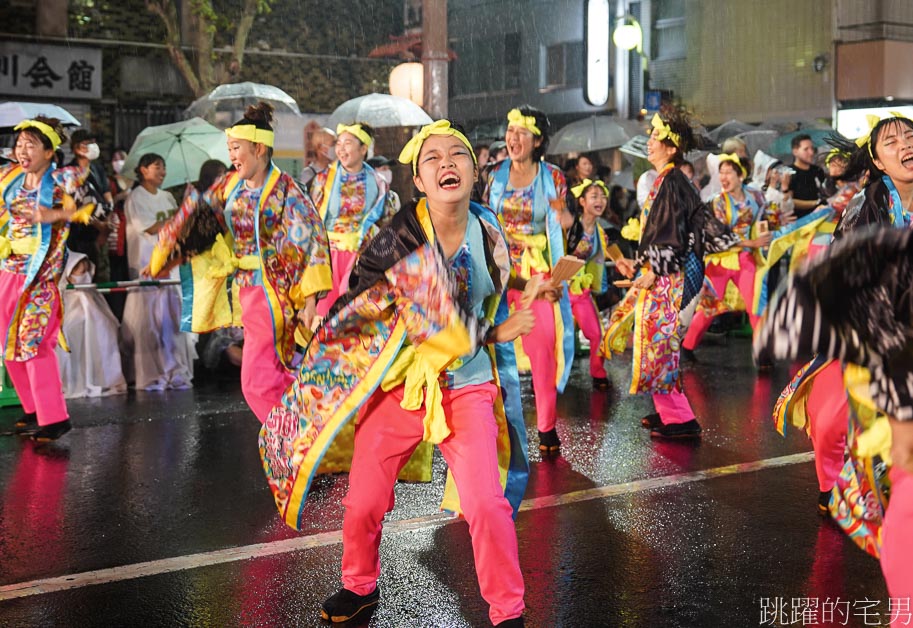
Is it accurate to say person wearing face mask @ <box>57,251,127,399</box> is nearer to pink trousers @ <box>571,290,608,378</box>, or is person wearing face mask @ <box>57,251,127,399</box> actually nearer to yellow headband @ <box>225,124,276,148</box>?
yellow headband @ <box>225,124,276,148</box>

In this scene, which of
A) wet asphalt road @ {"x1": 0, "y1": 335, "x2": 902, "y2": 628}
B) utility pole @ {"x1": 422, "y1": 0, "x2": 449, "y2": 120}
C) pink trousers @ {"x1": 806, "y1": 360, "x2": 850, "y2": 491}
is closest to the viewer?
wet asphalt road @ {"x1": 0, "y1": 335, "x2": 902, "y2": 628}

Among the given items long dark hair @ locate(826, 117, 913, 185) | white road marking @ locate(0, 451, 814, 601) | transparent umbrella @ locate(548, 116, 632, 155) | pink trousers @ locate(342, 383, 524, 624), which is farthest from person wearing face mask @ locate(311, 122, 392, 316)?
transparent umbrella @ locate(548, 116, 632, 155)

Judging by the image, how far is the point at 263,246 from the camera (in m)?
6.34

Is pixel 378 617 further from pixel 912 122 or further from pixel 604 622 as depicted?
pixel 912 122

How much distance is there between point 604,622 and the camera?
4.24 meters

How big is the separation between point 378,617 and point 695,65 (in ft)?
72.3

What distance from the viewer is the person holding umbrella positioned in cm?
632

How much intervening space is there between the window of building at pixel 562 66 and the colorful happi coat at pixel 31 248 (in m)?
22.2

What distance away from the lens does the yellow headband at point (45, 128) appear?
24.0 ft

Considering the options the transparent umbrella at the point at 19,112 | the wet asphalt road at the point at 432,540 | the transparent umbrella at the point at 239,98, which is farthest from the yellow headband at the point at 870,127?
the transparent umbrella at the point at 19,112

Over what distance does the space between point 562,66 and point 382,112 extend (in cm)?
1723

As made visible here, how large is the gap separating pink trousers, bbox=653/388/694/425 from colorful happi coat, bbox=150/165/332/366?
2370 mm

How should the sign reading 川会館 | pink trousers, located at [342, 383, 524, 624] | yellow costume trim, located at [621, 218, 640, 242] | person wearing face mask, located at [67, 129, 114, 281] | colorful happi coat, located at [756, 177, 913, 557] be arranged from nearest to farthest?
1. colorful happi coat, located at [756, 177, 913, 557]
2. pink trousers, located at [342, 383, 524, 624]
3. yellow costume trim, located at [621, 218, 640, 242]
4. person wearing face mask, located at [67, 129, 114, 281]
5. the sign reading 川会館

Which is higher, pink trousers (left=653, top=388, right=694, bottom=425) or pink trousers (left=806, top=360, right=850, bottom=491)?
pink trousers (left=806, top=360, right=850, bottom=491)
